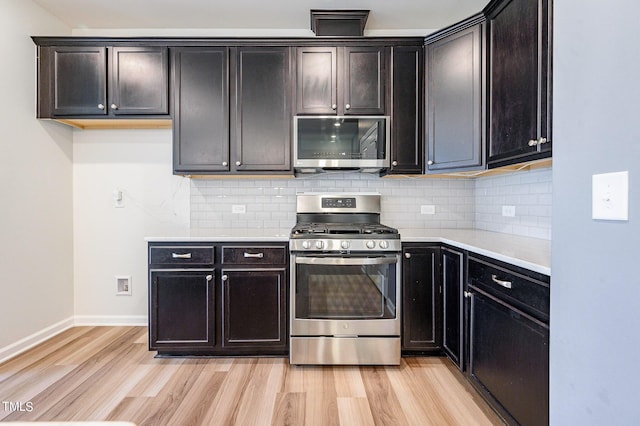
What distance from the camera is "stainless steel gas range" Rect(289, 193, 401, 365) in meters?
2.20

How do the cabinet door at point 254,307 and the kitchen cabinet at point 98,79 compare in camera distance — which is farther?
the kitchen cabinet at point 98,79

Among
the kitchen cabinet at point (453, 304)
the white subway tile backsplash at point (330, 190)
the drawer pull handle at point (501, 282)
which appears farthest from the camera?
the white subway tile backsplash at point (330, 190)

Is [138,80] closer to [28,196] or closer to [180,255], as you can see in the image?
[28,196]

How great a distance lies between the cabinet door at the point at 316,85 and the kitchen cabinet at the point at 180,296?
1.30 m

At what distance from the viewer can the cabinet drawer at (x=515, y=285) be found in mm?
1321

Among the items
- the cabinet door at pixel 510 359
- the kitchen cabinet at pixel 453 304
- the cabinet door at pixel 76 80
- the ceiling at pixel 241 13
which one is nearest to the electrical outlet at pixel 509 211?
the kitchen cabinet at pixel 453 304

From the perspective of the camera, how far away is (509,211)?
2395mm

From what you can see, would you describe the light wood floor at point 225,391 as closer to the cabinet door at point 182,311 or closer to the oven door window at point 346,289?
the cabinet door at point 182,311

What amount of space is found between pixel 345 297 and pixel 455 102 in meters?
1.60

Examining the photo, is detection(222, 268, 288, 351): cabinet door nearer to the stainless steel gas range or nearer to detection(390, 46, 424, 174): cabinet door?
the stainless steel gas range

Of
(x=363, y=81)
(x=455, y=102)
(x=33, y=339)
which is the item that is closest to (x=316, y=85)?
(x=363, y=81)

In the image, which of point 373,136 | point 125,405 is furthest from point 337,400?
point 373,136

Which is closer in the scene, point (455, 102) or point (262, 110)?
point (455, 102)

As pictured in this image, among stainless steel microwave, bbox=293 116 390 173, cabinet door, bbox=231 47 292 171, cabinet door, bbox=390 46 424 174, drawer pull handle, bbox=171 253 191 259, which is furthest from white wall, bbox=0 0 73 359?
cabinet door, bbox=390 46 424 174
